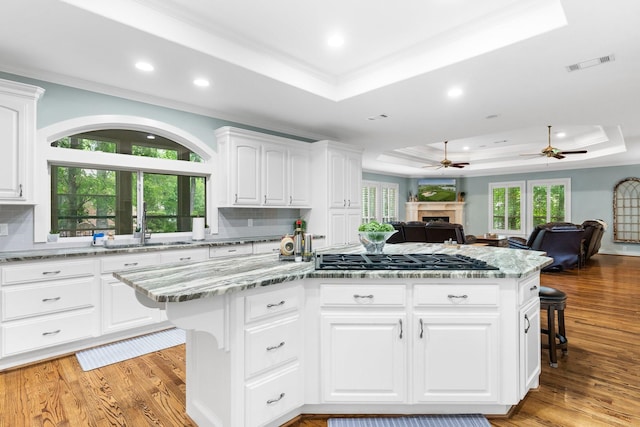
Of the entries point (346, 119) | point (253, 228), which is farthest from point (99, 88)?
point (346, 119)

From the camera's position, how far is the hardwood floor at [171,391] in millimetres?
2043

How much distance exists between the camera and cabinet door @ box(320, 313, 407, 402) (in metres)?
1.95

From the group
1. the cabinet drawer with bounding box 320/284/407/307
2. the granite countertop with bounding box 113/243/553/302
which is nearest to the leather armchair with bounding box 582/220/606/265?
the granite countertop with bounding box 113/243/553/302

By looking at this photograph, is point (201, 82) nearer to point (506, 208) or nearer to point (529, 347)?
point (529, 347)

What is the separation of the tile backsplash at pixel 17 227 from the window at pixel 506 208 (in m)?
11.6

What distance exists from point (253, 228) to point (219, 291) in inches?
135

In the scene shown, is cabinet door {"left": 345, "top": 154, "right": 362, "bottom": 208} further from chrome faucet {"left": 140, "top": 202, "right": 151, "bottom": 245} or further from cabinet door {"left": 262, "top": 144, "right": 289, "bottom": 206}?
chrome faucet {"left": 140, "top": 202, "right": 151, "bottom": 245}

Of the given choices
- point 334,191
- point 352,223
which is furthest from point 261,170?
point 352,223

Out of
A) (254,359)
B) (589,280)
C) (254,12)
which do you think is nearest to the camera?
(254,359)

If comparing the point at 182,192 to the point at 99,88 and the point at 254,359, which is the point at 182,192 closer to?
the point at 99,88

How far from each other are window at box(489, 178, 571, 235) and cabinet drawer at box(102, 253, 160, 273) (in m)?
10.7

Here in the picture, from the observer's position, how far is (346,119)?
4730 mm

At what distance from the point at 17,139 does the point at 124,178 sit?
111 cm

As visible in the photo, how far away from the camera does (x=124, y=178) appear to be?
3.91 m
